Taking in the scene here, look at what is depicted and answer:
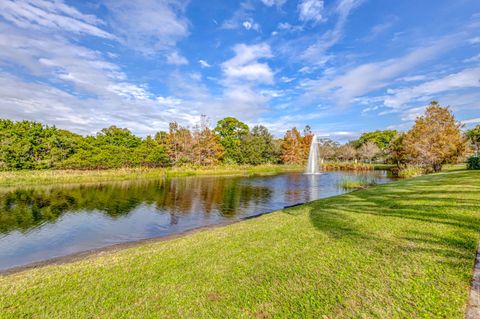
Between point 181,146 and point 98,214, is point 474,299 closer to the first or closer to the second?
point 98,214

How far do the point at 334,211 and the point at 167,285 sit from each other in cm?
624

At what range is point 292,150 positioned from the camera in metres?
51.6

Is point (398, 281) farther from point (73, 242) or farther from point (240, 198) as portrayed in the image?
point (240, 198)

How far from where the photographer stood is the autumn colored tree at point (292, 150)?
170ft

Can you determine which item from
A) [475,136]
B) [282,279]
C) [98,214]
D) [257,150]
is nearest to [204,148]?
[257,150]

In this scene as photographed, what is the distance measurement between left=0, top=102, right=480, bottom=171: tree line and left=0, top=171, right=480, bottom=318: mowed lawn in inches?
965

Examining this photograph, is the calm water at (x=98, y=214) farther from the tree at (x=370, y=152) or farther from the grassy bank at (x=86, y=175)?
the tree at (x=370, y=152)

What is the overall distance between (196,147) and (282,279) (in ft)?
121

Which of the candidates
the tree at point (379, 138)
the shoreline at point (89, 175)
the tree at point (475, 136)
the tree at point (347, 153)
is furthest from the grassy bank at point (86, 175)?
the tree at point (379, 138)

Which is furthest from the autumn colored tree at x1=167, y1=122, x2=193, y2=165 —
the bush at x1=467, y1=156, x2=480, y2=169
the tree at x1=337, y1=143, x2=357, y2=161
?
the tree at x1=337, y1=143, x2=357, y2=161

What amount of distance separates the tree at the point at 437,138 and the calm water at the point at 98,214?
53.1 ft

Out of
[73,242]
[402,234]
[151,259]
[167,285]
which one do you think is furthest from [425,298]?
[73,242]

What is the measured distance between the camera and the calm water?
8603mm

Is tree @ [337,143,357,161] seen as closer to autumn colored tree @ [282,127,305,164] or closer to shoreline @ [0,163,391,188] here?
autumn colored tree @ [282,127,305,164]
